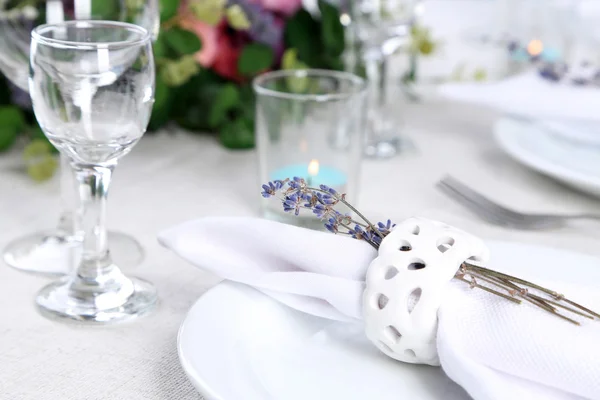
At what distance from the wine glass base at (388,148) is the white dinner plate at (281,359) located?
0.47 m

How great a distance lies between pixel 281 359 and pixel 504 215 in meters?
0.35

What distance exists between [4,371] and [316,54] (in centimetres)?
64

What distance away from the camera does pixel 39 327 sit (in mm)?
547

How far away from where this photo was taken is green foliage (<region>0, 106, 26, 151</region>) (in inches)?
35.5

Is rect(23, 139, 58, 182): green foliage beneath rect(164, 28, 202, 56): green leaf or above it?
beneath

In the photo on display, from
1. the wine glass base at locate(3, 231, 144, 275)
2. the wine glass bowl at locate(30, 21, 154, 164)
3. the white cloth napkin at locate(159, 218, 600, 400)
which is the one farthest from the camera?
the wine glass base at locate(3, 231, 144, 275)

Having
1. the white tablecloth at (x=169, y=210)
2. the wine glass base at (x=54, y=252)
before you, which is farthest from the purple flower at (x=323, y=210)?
the wine glass base at (x=54, y=252)

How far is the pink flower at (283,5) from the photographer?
38.8 inches

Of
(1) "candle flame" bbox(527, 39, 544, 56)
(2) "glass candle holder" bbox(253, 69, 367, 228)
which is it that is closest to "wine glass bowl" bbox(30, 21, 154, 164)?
(2) "glass candle holder" bbox(253, 69, 367, 228)

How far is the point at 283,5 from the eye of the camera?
996 mm

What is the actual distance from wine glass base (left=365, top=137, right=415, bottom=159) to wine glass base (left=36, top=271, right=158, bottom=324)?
421 millimetres

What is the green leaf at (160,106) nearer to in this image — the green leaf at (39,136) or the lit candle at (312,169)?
the green leaf at (39,136)

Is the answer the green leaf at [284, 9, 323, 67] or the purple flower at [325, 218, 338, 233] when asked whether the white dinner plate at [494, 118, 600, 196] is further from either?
the purple flower at [325, 218, 338, 233]

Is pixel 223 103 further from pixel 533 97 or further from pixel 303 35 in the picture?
pixel 533 97
